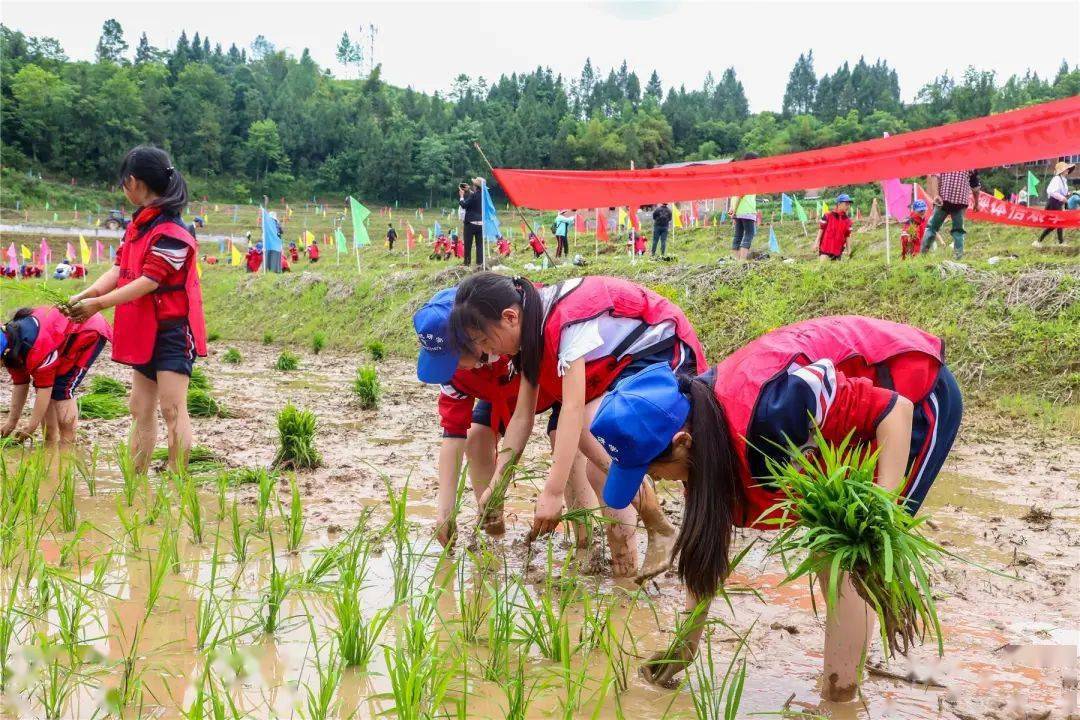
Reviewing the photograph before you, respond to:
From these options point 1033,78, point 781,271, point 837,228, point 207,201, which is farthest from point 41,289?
point 1033,78

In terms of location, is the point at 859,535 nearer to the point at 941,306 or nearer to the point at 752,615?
the point at 752,615

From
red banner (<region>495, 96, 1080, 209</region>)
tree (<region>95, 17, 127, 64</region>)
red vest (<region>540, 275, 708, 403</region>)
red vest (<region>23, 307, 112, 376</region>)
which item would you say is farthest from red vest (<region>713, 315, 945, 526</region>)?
tree (<region>95, 17, 127, 64</region>)

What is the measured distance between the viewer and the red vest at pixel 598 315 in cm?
288

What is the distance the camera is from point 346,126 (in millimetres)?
83000

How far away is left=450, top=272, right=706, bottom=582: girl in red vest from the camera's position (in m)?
2.75

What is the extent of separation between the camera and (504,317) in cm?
276

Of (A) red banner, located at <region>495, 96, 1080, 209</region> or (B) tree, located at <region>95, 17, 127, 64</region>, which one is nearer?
(A) red banner, located at <region>495, 96, 1080, 209</region>

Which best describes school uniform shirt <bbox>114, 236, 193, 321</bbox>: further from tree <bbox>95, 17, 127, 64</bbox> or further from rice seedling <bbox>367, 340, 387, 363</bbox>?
tree <bbox>95, 17, 127, 64</bbox>

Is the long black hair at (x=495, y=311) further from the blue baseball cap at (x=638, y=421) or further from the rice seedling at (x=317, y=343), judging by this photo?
the rice seedling at (x=317, y=343)

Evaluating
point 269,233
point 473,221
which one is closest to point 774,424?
point 473,221

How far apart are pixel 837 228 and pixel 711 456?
1049cm

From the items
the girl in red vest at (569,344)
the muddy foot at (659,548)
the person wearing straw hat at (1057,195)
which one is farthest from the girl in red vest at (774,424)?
the person wearing straw hat at (1057,195)

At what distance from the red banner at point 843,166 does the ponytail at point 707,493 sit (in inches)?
125

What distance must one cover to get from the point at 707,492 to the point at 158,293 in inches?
120
